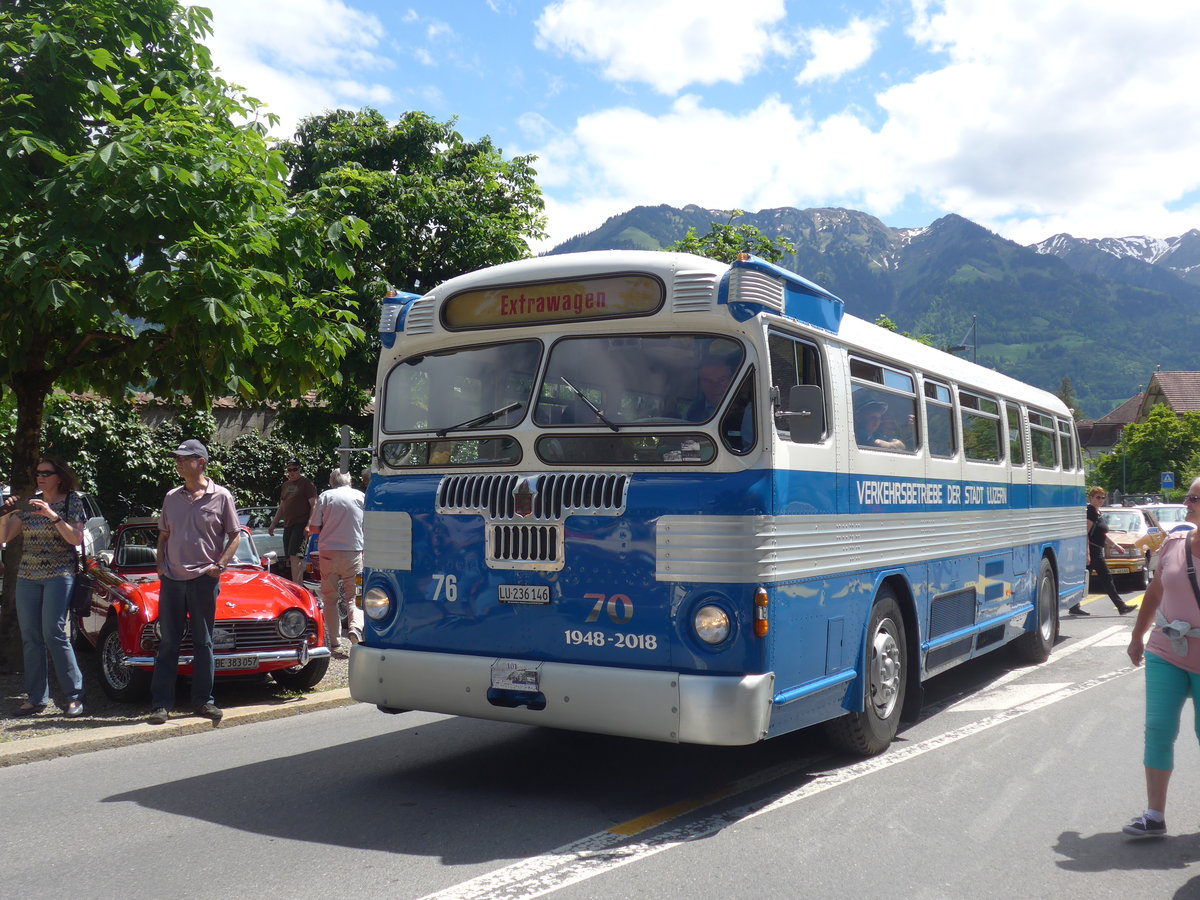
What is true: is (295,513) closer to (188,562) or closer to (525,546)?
(188,562)

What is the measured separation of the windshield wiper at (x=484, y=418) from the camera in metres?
6.23

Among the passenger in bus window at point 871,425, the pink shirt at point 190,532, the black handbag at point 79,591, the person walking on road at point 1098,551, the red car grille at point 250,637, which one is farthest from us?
the person walking on road at point 1098,551

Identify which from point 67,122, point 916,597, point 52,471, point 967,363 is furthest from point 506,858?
point 67,122

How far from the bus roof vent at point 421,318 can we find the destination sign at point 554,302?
0.11m

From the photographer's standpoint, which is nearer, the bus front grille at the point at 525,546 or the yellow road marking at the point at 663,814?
the yellow road marking at the point at 663,814

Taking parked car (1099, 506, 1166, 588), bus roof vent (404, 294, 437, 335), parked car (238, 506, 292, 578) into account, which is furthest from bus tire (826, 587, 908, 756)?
parked car (1099, 506, 1166, 588)

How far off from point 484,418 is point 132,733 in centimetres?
366

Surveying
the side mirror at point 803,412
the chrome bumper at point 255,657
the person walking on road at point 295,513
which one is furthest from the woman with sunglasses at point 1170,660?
the person walking on road at point 295,513

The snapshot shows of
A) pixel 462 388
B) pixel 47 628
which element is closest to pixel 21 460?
pixel 47 628

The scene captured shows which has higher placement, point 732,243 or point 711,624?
point 732,243

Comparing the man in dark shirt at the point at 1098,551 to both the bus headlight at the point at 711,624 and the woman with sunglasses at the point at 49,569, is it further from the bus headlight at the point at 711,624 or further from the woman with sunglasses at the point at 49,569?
the woman with sunglasses at the point at 49,569

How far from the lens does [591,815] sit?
572 cm

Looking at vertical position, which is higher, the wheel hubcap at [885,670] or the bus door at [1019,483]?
the bus door at [1019,483]

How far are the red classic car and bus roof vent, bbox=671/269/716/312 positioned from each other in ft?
15.8
